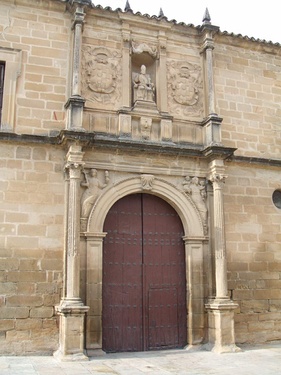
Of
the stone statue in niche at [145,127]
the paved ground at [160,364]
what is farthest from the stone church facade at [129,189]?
the paved ground at [160,364]

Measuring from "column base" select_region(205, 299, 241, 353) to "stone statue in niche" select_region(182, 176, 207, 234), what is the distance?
1.36 meters

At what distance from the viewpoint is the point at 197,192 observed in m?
8.43

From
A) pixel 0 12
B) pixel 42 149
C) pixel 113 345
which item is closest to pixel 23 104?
pixel 42 149

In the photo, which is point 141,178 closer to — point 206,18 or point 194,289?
point 194,289

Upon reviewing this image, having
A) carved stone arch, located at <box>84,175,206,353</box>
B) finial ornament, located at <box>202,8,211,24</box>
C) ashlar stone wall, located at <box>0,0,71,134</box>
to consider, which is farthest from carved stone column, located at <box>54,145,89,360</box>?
finial ornament, located at <box>202,8,211,24</box>

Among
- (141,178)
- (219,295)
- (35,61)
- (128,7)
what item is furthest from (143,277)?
(128,7)

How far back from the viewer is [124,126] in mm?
8234

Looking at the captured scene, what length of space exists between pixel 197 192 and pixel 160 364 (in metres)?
3.15

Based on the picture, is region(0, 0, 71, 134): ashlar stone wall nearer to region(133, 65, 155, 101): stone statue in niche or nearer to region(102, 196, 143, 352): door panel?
region(133, 65, 155, 101): stone statue in niche

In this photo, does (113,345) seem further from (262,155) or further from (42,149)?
(262,155)

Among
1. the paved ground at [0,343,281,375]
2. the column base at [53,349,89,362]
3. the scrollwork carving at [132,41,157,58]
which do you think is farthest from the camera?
the scrollwork carving at [132,41,157,58]

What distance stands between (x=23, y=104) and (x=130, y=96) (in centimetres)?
199

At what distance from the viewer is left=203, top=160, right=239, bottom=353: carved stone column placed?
767 centimetres

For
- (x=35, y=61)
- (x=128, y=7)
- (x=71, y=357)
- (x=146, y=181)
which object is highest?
(x=128, y=7)
